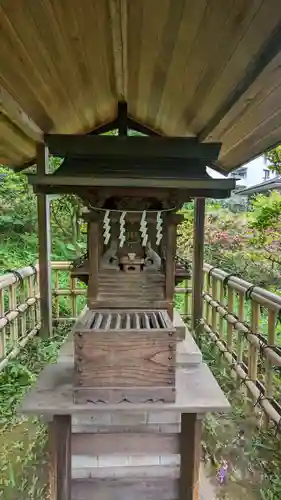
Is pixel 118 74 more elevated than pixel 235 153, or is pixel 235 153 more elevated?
pixel 118 74

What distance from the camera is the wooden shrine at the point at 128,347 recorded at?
171 cm

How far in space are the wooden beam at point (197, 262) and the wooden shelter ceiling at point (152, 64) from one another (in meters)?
1.26

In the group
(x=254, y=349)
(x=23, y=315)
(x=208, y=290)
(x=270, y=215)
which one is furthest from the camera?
(x=208, y=290)

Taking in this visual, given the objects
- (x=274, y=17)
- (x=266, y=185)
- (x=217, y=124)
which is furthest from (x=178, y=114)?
(x=266, y=185)

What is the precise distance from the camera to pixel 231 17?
1095mm

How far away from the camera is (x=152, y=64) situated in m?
1.75

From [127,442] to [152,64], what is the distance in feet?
6.13

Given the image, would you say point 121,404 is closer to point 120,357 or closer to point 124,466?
point 120,357

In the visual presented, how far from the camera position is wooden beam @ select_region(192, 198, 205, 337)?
396 cm

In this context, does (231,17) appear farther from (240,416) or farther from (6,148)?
(240,416)

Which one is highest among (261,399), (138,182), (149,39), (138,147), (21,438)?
(149,39)

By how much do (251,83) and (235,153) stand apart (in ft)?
4.33

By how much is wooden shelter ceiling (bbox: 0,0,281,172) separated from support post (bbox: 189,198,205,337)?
4.14 feet

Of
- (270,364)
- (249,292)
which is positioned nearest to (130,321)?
(270,364)
